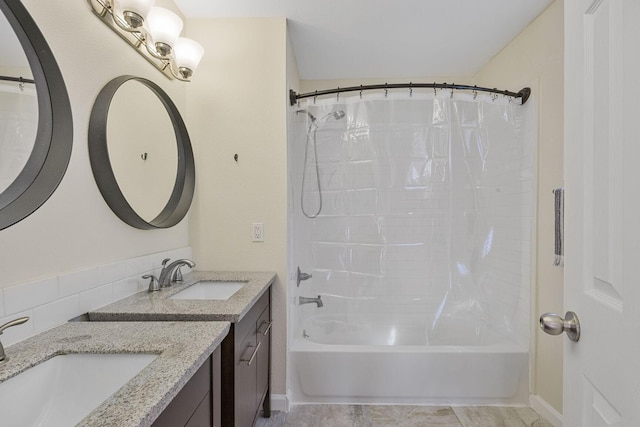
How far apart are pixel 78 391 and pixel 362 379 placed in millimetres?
1547

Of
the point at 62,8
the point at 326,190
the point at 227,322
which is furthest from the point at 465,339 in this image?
the point at 62,8

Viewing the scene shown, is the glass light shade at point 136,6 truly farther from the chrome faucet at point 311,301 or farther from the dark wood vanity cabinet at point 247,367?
the chrome faucet at point 311,301

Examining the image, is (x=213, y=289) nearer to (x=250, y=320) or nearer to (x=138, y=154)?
(x=250, y=320)

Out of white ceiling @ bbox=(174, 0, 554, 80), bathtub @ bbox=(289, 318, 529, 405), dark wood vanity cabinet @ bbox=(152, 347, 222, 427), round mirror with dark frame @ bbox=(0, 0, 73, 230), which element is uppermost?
white ceiling @ bbox=(174, 0, 554, 80)

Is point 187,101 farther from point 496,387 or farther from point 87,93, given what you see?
point 496,387

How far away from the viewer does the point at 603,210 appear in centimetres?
63

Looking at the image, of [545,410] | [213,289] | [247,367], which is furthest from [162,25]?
[545,410]

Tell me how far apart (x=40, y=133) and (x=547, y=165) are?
7.88 feet

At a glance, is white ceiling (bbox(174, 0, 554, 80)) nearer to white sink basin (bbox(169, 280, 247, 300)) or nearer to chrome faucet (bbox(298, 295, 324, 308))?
white sink basin (bbox(169, 280, 247, 300))

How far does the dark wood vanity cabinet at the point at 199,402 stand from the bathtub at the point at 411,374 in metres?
0.97

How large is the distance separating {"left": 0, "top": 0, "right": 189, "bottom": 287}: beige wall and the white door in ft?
4.74

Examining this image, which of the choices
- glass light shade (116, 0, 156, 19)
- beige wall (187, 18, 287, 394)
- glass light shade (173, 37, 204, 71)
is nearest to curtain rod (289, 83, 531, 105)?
beige wall (187, 18, 287, 394)

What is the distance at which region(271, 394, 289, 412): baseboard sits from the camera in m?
1.95

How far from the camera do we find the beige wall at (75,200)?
0.96 meters
